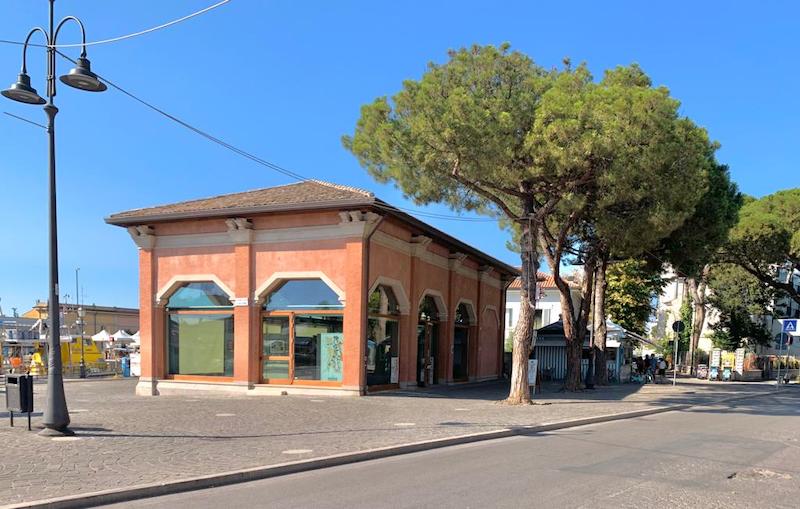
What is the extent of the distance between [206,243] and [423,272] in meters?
7.13

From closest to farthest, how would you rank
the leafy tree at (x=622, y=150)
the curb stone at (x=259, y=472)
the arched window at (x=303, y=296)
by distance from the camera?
the curb stone at (x=259, y=472) → the leafy tree at (x=622, y=150) → the arched window at (x=303, y=296)

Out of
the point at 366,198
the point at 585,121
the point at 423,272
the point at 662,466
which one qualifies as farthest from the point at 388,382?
the point at 662,466

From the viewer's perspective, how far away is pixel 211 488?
Result: 730 cm

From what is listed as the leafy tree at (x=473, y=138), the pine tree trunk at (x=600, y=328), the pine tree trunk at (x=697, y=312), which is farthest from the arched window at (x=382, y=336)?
the pine tree trunk at (x=697, y=312)

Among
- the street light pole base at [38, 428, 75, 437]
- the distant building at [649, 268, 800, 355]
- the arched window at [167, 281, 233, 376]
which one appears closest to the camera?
the street light pole base at [38, 428, 75, 437]

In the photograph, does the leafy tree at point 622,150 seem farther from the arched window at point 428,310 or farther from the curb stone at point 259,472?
the curb stone at point 259,472

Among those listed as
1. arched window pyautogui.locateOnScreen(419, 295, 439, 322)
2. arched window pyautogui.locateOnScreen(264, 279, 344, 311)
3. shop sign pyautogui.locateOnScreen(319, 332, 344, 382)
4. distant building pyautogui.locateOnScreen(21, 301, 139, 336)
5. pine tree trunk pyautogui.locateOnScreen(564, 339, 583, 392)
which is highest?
arched window pyautogui.locateOnScreen(264, 279, 344, 311)

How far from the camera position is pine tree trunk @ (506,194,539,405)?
16587 mm

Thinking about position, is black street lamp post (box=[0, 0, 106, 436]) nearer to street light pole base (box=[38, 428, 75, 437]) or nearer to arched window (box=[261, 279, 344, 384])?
street light pole base (box=[38, 428, 75, 437])

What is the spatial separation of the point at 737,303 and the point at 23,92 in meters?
42.5

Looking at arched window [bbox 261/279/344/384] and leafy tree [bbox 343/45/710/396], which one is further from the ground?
leafy tree [bbox 343/45/710/396]

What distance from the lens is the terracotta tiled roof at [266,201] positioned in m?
17.3

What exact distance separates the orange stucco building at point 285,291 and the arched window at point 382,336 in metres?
0.03

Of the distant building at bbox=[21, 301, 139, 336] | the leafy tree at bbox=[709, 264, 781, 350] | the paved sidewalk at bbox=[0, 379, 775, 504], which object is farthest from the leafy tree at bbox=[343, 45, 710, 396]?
the distant building at bbox=[21, 301, 139, 336]
